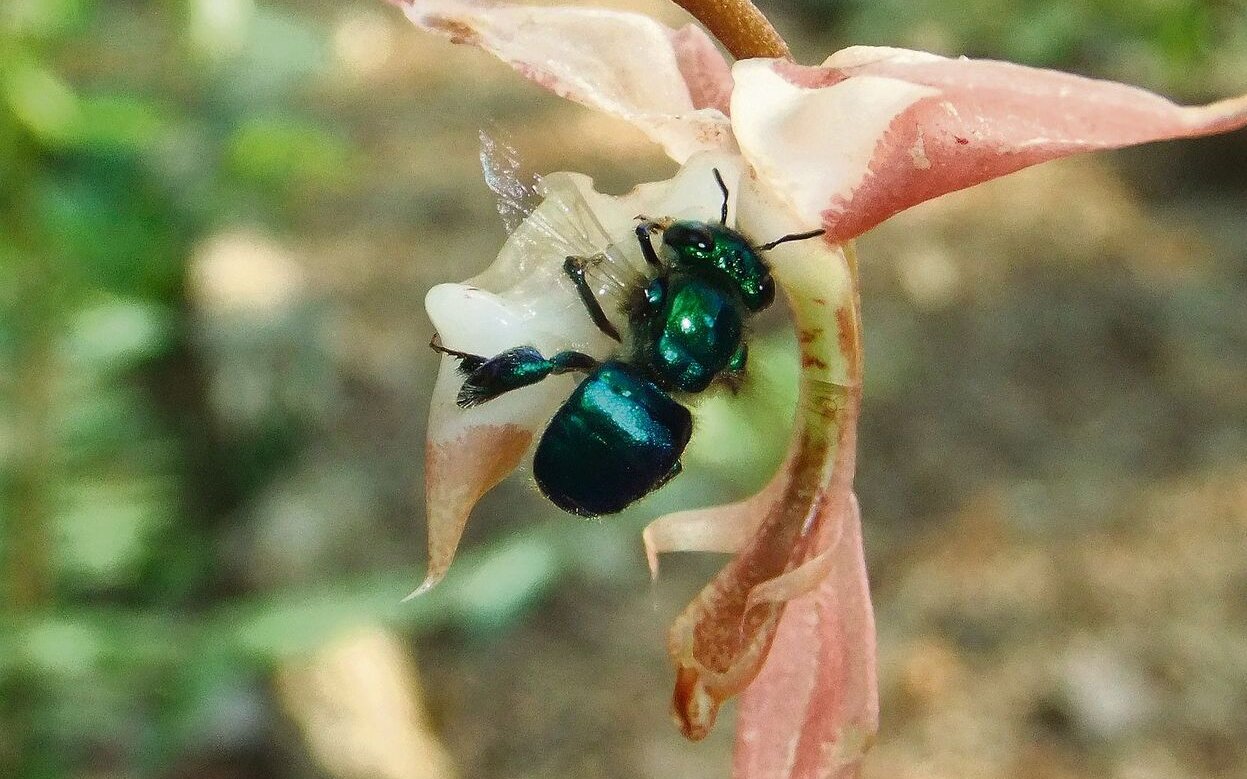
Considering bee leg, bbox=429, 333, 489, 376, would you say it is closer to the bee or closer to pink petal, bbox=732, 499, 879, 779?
the bee

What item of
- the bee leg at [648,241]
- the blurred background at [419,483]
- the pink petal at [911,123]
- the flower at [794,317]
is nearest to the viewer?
the pink petal at [911,123]

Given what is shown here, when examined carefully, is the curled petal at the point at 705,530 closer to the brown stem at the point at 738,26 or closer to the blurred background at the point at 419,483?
the brown stem at the point at 738,26

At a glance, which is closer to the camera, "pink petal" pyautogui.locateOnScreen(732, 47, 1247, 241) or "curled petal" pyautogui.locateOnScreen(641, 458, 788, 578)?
"pink petal" pyautogui.locateOnScreen(732, 47, 1247, 241)

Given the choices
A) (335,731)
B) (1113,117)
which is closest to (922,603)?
(335,731)

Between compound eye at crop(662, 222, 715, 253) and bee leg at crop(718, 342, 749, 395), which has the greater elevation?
compound eye at crop(662, 222, 715, 253)

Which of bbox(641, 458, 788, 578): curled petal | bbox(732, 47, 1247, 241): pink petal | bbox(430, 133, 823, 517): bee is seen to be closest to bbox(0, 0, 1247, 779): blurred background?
bbox(641, 458, 788, 578): curled petal

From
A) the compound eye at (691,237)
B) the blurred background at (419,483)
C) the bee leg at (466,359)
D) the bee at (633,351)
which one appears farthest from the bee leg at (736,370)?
the blurred background at (419,483)

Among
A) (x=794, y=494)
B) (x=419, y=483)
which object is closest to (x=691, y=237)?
(x=794, y=494)
